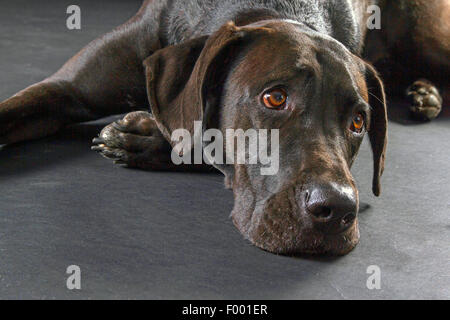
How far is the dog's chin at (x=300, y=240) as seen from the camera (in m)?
2.01

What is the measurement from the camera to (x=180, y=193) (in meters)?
2.66

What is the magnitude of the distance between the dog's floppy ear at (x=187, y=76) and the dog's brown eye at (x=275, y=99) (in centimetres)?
25

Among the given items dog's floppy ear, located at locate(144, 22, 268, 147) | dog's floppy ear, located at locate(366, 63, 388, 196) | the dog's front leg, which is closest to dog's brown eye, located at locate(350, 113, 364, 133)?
dog's floppy ear, located at locate(366, 63, 388, 196)

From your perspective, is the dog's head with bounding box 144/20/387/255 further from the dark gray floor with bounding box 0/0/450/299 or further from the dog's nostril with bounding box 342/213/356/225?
the dark gray floor with bounding box 0/0/450/299

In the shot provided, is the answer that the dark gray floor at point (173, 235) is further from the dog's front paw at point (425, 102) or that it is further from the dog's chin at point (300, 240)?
the dog's front paw at point (425, 102)

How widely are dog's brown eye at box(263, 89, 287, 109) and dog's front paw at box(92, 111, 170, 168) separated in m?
0.82

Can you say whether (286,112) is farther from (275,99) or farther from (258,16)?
(258,16)

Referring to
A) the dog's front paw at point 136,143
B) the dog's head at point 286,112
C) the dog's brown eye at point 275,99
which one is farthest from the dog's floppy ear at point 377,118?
the dog's front paw at point 136,143

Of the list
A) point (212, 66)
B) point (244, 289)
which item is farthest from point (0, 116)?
point (244, 289)

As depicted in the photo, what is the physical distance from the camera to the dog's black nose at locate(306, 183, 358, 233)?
1.93m

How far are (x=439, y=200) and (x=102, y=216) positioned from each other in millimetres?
1399

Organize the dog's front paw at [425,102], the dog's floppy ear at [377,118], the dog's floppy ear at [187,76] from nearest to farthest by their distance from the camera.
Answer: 1. the dog's floppy ear at [187,76]
2. the dog's floppy ear at [377,118]
3. the dog's front paw at [425,102]

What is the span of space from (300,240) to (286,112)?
16.4 inches

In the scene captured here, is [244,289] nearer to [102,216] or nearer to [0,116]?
[102,216]
